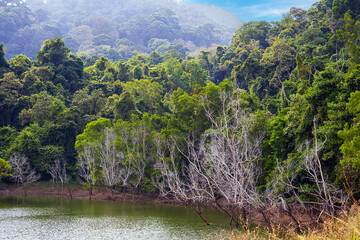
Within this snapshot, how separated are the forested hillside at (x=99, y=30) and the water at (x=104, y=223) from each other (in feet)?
236

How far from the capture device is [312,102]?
19109 millimetres

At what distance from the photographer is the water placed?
16.5m

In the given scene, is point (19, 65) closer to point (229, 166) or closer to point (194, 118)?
point (194, 118)

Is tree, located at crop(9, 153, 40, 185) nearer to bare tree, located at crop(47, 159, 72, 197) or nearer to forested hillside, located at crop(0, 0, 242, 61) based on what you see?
bare tree, located at crop(47, 159, 72, 197)

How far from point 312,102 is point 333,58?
16588 mm

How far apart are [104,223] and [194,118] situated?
14690 mm

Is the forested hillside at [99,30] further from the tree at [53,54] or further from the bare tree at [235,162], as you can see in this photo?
the bare tree at [235,162]

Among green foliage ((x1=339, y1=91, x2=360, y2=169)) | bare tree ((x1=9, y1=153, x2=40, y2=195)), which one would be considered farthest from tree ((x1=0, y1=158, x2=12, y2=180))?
green foliage ((x1=339, y1=91, x2=360, y2=169))

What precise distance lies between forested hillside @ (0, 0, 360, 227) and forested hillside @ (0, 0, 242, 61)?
4951cm

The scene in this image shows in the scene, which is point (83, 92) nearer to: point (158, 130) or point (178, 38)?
point (158, 130)

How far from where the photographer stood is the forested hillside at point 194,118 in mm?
18797

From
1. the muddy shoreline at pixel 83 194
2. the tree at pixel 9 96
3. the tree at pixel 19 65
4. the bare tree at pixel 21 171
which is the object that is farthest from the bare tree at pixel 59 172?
the tree at pixel 19 65

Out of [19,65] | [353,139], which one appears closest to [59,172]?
[19,65]

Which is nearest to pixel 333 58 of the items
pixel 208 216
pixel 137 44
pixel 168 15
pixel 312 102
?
pixel 312 102
